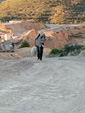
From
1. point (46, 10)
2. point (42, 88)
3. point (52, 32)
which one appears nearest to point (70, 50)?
point (42, 88)

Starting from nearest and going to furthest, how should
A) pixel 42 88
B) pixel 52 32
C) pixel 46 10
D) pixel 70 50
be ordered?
pixel 42 88 < pixel 70 50 < pixel 52 32 < pixel 46 10

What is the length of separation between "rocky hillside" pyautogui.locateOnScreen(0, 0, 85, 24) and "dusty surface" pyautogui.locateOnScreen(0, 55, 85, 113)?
64717mm

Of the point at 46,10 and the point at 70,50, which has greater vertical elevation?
the point at 70,50

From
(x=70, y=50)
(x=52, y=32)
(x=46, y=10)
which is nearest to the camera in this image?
(x=70, y=50)

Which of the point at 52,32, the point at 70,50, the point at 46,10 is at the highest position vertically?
the point at 70,50

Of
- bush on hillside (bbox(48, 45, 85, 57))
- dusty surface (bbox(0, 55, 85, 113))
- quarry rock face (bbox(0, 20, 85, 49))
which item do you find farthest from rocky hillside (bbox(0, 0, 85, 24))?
dusty surface (bbox(0, 55, 85, 113))

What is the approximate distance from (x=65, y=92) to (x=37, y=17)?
73.7 meters

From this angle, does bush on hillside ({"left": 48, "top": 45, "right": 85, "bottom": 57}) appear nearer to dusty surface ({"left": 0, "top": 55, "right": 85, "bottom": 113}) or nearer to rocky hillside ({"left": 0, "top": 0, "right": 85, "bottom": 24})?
dusty surface ({"left": 0, "top": 55, "right": 85, "bottom": 113})

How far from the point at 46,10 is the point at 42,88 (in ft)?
257

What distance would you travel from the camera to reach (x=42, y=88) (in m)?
5.34

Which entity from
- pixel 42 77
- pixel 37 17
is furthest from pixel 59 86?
pixel 37 17

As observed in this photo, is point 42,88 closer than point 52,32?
Yes

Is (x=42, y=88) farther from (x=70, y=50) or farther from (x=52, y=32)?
(x=52, y=32)

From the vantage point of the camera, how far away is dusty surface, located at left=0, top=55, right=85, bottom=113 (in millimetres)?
4109
